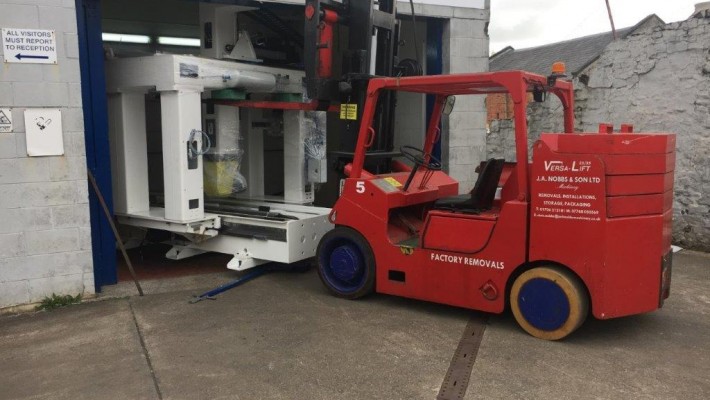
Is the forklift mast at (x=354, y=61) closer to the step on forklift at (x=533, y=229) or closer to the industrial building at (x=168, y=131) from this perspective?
the industrial building at (x=168, y=131)

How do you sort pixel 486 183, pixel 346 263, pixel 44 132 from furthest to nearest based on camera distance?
pixel 346 263
pixel 44 132
pixel 486 183

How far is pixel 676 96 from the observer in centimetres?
724

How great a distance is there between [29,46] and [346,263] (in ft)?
10.8

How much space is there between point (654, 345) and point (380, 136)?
304cm

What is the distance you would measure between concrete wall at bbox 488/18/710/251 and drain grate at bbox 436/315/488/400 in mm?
3896

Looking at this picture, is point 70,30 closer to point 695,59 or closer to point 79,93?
point 79,93

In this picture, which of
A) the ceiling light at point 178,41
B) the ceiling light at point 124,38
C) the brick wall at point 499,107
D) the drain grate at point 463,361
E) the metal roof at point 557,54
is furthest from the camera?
the metal roof at point 557,54

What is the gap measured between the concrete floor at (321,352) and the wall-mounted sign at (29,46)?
2.20 m

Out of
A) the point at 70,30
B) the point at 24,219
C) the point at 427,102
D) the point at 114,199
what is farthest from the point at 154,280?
the point at 427,102

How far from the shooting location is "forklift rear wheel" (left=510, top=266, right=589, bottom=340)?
4.23m

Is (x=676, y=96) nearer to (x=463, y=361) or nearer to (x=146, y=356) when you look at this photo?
(x=463, y=361)

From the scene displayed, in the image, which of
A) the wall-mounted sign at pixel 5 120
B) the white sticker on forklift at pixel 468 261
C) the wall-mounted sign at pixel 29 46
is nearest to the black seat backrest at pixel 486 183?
the white sticker on forklift at pixel 468 261

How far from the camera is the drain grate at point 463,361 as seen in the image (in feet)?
11.9

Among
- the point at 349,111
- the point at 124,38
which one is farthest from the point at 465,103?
the point at 124,38
